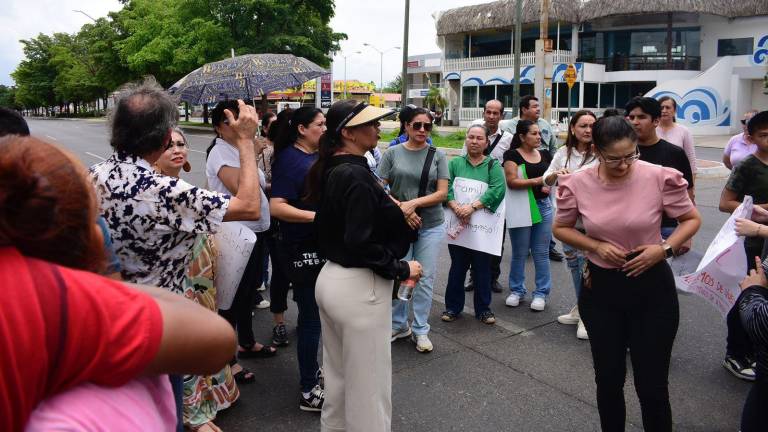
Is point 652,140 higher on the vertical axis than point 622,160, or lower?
higher

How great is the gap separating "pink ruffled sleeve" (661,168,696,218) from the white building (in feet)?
96.9

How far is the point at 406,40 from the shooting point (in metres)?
19.1

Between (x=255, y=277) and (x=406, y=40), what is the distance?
16124 mm

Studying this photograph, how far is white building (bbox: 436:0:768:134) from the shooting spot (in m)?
30.2

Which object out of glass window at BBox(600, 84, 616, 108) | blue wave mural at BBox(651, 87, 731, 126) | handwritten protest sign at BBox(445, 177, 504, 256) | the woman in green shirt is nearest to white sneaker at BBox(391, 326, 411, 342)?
the woman in green shirt

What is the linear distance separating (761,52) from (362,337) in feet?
112

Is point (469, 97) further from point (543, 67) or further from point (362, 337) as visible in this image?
point (362, 337)

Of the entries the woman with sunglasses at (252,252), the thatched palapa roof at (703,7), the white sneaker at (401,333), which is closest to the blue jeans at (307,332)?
the woman with sunglasses at (252,252)

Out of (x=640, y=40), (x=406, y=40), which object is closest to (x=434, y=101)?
(x=640, y=40)

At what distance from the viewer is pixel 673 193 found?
115 inches

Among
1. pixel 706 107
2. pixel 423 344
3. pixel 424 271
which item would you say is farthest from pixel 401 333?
pixel 706 107

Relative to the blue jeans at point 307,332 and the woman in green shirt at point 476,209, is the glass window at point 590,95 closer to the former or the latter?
the woman in green shirt at point 476,209

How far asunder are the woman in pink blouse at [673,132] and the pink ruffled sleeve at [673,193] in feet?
7.93

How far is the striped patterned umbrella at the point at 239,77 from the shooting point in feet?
16.4
